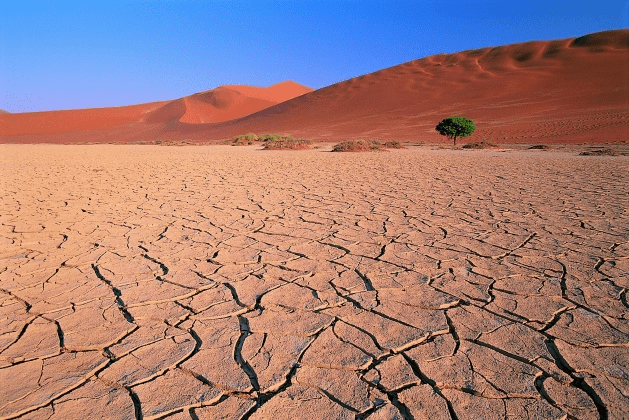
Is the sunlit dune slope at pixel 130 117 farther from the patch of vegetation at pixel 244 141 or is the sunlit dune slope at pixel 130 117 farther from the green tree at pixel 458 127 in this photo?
the green tree at pixel 458 127

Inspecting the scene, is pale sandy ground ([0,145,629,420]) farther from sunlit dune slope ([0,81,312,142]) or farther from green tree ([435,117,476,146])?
sunlit dune slope ([0,81,312,142])

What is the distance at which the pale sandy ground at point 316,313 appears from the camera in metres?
1.39

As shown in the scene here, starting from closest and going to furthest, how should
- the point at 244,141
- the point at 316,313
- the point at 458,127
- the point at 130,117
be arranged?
the point at 316,313, the point at 458,127, the point at 244,141, the point at 130,117

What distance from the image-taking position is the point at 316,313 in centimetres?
200

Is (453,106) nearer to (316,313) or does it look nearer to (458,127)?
(458,127)

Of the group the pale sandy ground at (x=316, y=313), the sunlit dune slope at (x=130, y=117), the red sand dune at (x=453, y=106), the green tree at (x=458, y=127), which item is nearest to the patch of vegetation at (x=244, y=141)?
the red sand dune at (x=453, y=106)

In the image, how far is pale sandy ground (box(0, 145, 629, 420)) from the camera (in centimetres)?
139

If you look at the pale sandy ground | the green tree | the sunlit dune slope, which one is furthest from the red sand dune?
the pale sandy ground

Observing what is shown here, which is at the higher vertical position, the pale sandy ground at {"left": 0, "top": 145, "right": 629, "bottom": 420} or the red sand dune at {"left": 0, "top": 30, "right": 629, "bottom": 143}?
the red sand dune at {"left": 0, "top": 30, "right": 629, "bottom": 143}

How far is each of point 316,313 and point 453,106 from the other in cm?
3680

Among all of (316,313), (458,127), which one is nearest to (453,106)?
(458,127)

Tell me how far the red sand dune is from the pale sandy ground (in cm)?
1813

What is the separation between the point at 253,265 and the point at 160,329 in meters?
0.89

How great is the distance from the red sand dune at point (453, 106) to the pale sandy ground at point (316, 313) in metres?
18.1
